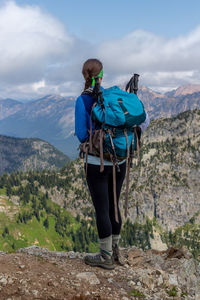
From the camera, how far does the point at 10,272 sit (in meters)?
7.66

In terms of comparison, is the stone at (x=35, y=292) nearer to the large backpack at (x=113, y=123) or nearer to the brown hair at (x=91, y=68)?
the large backpack at (x=113, y=123)

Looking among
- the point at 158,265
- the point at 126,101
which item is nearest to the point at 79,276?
the point at 158,265

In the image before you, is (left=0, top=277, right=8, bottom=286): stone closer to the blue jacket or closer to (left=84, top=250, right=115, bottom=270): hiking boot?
(left=84, top=250, right=115, bottom=270): hiking boot

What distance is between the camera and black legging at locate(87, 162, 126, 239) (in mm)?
7934

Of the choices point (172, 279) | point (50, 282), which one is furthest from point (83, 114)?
point (172, 279)

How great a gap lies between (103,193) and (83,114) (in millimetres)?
2739

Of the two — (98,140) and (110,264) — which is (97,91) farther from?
(110,264)

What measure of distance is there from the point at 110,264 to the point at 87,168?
12.6 ft

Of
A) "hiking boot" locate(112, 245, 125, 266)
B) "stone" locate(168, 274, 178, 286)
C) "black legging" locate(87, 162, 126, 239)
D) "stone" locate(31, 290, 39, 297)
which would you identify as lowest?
"stone" locate(168, 274, 178, 286)

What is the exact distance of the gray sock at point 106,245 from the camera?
8531 millimetres

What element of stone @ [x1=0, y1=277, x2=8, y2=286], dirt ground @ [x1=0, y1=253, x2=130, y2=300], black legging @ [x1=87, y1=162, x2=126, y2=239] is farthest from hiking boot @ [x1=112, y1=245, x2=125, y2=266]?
stone @ [x1=0, y1=277, x2=8, y2=286]

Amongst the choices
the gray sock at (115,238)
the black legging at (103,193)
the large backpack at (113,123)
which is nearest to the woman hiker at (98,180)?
the black legging at (103,193)

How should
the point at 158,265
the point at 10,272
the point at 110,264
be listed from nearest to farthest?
the point at 10,272
the point at 110,264
the point at 158,265

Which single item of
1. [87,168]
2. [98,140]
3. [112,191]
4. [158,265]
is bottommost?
[158,265]
